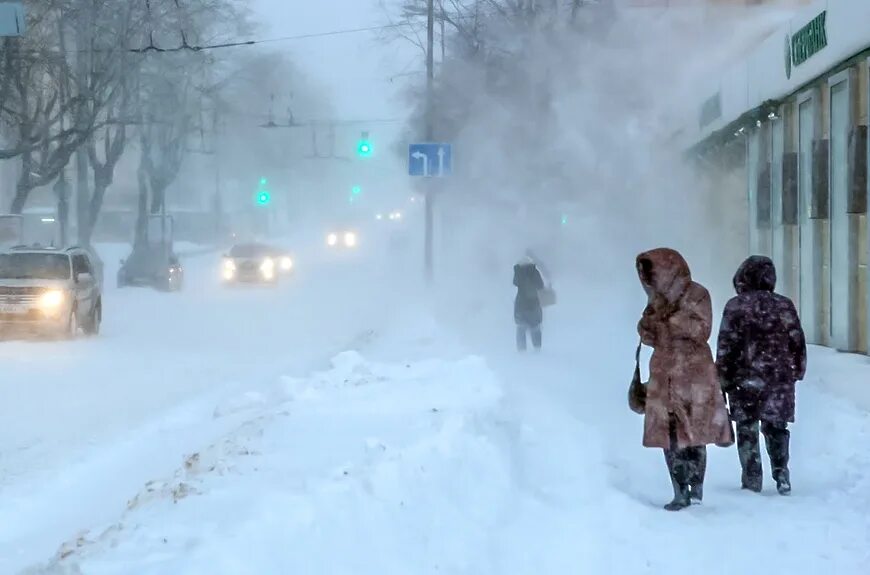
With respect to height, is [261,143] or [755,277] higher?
[261,143]

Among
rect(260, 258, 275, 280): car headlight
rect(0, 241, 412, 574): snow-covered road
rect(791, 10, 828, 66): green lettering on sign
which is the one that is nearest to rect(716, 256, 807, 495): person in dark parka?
rect(0, 241, 412, 574): snow-covered road

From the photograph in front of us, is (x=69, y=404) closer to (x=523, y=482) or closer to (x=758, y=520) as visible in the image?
(x=523, y=482)

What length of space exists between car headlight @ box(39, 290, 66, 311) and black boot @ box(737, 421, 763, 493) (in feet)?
54.2

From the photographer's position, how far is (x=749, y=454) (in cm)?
906

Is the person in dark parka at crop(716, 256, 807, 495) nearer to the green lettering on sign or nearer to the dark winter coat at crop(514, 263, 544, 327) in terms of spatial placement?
the green lettering on sign

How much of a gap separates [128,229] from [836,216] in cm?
7084

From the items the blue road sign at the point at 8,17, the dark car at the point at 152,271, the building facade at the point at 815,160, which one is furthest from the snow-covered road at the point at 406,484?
the dark car at the point at 152,271

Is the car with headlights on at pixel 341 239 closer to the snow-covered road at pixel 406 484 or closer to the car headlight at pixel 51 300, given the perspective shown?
the car headlight at pixel 51 300

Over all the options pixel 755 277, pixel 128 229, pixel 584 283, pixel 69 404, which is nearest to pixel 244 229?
pixel 128 229

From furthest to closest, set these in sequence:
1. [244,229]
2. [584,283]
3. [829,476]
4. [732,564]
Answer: [244,229] < [584,283] < [829,476] < [732,564]

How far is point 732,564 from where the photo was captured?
715cm

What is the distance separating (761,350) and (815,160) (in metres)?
10.1

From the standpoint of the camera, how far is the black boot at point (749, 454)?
351 inches

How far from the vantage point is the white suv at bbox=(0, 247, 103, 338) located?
23.0m
